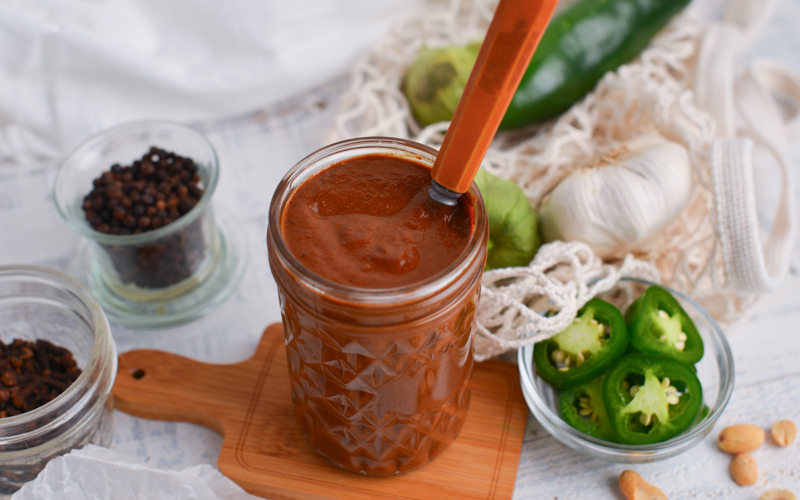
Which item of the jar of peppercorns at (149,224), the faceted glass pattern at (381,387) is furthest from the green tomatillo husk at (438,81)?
the faceted glass pattern at (381,387)

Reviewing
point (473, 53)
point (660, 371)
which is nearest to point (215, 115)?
point (473, 53)

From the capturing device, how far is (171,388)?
131 cm

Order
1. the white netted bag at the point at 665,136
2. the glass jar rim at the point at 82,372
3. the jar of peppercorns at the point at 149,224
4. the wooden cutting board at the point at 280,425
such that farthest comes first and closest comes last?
the jar of peppercorns at the point at 149,224 → the white netted bag at the point at 665,136 → the wooden cutting board at the point at 280,425 → the glass jar rim at the point at 82,372

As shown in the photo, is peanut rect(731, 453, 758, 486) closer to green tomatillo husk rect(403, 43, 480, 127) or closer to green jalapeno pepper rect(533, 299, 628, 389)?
green jalapeno pepper rect(533, 299, 628, 389)

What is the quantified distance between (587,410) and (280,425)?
1.97ft

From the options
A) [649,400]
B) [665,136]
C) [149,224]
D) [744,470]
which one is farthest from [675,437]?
[149,224]

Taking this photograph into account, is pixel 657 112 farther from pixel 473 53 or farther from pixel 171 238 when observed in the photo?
pixel 171 238

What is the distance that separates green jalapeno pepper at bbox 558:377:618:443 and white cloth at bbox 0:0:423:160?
1224 millimetres

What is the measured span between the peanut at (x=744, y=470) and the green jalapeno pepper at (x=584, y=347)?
1.02ft

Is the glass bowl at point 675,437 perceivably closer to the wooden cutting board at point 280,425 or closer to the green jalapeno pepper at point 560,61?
the wooden cutting board at point 280,425

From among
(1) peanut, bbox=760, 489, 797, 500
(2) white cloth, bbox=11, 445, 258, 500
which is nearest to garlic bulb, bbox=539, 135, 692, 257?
(1) peanut, bbox=760, 489, 797, 500

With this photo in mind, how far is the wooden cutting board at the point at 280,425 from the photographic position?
118cm

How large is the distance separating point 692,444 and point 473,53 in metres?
1.12

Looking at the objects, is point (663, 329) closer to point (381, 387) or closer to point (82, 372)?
point (381, 387)
